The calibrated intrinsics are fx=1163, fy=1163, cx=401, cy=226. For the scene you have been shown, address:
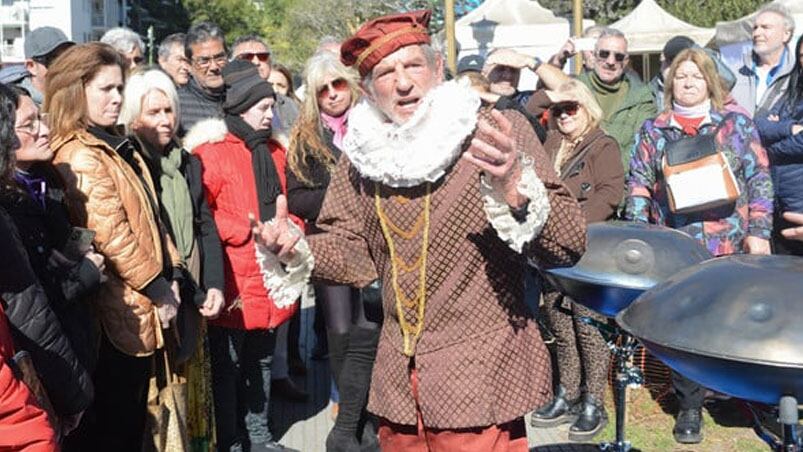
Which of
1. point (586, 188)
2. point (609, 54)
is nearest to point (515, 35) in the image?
point (609, 54)

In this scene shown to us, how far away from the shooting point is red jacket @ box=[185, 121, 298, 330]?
17.4ft

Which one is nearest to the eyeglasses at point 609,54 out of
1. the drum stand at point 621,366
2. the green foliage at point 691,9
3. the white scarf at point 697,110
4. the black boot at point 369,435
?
the white scarf at point 697,110

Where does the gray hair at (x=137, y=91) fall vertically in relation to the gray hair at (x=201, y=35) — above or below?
above

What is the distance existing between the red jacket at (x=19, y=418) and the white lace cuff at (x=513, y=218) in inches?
48.3

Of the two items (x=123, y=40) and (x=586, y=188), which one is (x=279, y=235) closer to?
(x=586, y=188)

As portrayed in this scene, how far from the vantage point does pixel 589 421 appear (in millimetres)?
5926

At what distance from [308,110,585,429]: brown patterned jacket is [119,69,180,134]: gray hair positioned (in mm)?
1836

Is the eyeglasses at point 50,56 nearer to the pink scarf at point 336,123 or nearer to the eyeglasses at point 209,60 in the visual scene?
the eyeglasses at point 209,60

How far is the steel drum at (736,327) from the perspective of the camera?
271 cm

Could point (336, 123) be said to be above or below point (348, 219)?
below

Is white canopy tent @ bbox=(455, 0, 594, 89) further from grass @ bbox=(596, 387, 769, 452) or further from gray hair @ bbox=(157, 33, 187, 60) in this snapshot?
grass @ bbox=(596, 387, 769, 452)

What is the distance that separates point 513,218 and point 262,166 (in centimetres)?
275

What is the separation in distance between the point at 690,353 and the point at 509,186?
601 mm

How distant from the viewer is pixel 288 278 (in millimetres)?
3412
